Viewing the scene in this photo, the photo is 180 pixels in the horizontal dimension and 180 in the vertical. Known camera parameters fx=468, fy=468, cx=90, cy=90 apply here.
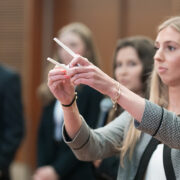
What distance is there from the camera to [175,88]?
1.91 m

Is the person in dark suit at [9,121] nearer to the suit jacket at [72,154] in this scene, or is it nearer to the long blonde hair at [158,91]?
the suit jacket at [72,154]

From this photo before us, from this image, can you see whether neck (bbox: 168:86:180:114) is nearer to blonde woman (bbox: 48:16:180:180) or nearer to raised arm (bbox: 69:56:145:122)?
blonde woman (bbox: 48:16:180:180)

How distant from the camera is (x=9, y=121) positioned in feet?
11.2

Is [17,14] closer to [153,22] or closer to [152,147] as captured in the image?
[153,22]

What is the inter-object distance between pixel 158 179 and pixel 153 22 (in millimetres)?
2767

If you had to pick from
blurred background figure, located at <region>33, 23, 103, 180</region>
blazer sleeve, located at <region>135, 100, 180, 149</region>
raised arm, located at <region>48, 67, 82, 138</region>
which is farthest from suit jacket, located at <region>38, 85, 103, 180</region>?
blazer sleeve, located at <region>135, 100, 180, 149</region>

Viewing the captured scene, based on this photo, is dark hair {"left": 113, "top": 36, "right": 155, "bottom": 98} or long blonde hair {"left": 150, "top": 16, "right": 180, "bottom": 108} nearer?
long blonde hair {"left": 150, "top": 16, "right": 180, "bottom": 108}

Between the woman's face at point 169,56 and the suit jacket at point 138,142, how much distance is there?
0.24 m

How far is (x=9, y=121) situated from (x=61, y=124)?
383mm

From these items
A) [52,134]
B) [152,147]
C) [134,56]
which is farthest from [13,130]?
[152,147]

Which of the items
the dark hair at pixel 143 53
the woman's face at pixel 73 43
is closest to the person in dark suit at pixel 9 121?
the woman's face at pixel 73 43

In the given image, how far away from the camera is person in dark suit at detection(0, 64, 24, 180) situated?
11.1 feet

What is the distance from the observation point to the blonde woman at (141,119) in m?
1.60

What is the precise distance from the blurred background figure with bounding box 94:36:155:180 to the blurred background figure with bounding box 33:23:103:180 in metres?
0.48
